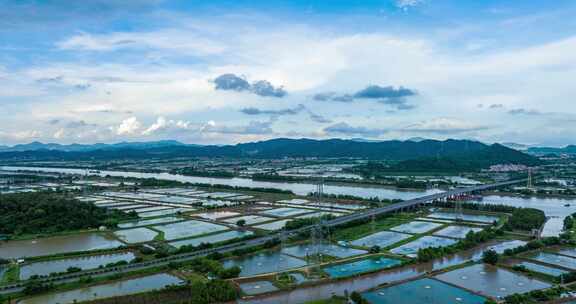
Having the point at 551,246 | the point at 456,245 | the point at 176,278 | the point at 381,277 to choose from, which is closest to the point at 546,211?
the point at 551,246

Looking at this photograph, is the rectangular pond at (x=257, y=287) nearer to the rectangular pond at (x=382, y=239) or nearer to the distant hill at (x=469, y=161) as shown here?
the rectangular pond at (x=382, y=239)

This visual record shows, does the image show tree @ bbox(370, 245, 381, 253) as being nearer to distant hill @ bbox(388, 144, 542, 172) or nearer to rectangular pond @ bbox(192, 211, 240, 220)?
rectangular pond @ bbox(192, 211, 240, 220)

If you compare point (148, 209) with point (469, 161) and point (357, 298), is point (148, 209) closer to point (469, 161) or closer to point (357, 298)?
point (357, 298)

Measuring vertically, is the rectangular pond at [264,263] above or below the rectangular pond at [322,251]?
below

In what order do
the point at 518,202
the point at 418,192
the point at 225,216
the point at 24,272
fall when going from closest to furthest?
the point at 24,272, the point at 225,216, the point at 518,202, the point at 418,192

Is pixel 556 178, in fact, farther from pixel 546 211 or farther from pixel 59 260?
pixel 59 260

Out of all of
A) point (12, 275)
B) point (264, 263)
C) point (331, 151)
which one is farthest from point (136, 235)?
point (331, 151)

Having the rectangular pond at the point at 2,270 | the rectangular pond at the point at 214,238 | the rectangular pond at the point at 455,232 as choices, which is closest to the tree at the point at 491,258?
the rectangular pond at the point at 455,232
